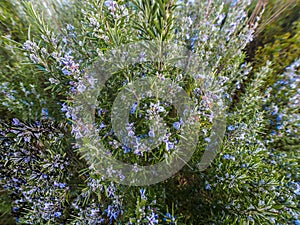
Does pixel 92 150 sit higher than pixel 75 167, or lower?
higher

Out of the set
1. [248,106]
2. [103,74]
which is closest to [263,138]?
[248,106]

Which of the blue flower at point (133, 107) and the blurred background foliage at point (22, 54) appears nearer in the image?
the blue flower at point (133, 107)

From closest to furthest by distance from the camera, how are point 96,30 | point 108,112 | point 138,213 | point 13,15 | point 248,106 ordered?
point 96,30
point 138,213
point 108,112
point 248,106
point 13,15

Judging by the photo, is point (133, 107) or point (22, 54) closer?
point (133, 107)

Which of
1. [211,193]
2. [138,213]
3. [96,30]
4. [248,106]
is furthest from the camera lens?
[248,106]

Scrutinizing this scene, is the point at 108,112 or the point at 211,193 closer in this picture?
the point at 108,112

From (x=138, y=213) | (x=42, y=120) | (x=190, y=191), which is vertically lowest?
(x=190, y=191)

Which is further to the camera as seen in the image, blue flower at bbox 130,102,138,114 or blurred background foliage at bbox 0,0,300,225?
blurred background foliage at bbox 0,0,300,225

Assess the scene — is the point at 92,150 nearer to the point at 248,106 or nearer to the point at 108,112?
the point at 108,112
